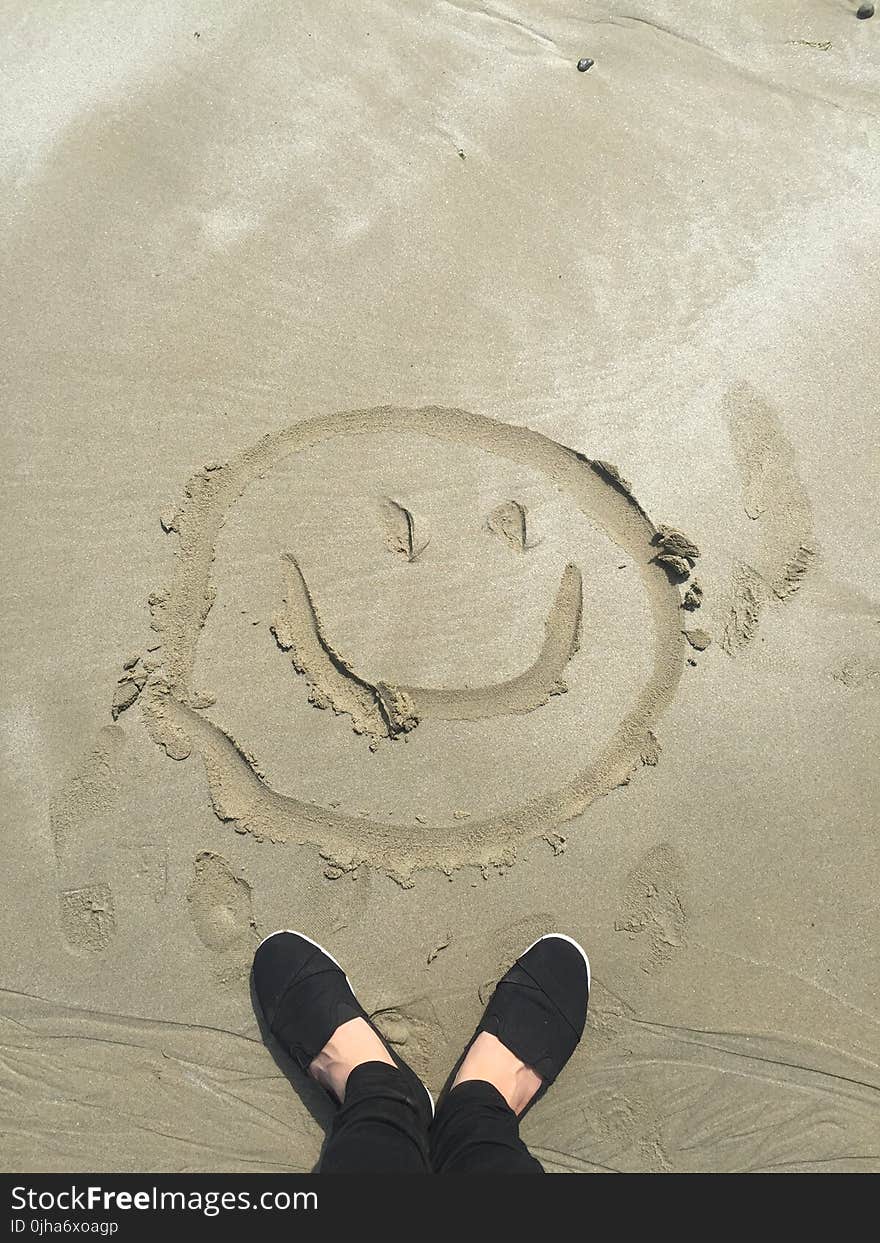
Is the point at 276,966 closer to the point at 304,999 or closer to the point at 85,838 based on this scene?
the point at 304,999

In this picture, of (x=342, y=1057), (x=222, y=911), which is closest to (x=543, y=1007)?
(x=342, y=1057)

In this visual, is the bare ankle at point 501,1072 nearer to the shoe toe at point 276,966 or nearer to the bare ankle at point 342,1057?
the bare ankle at point 342,1057

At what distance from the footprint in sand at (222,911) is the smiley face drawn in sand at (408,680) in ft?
0.54

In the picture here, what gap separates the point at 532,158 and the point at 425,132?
428 millimetres

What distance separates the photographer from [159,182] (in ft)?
9.11

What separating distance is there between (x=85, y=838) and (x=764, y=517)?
2.60 m

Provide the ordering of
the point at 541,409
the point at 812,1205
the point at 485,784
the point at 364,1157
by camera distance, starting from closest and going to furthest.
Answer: the point at 364,1157 < the point at 812,1205 < the point at 485,784 < the point at 541,409

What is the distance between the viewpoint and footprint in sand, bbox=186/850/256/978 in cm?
239

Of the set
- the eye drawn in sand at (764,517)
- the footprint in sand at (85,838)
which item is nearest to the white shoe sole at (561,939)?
the eye drawn in sand at (764,517)

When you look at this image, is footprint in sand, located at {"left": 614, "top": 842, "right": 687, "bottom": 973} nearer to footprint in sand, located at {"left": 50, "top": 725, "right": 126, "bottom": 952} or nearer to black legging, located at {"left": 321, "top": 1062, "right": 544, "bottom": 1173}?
black legging, located at {"left": 321, "top": 1062, "right": 544, "bottom": 1173}

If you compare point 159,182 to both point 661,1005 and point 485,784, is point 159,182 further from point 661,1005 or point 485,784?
point 661,1005

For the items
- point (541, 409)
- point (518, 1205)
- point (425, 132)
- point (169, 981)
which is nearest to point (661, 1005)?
point (518, 1205)

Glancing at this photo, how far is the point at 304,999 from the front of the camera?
90.7 inches

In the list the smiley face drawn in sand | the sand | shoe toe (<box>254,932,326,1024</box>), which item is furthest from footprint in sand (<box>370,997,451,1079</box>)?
the smiley face drawn in sand
